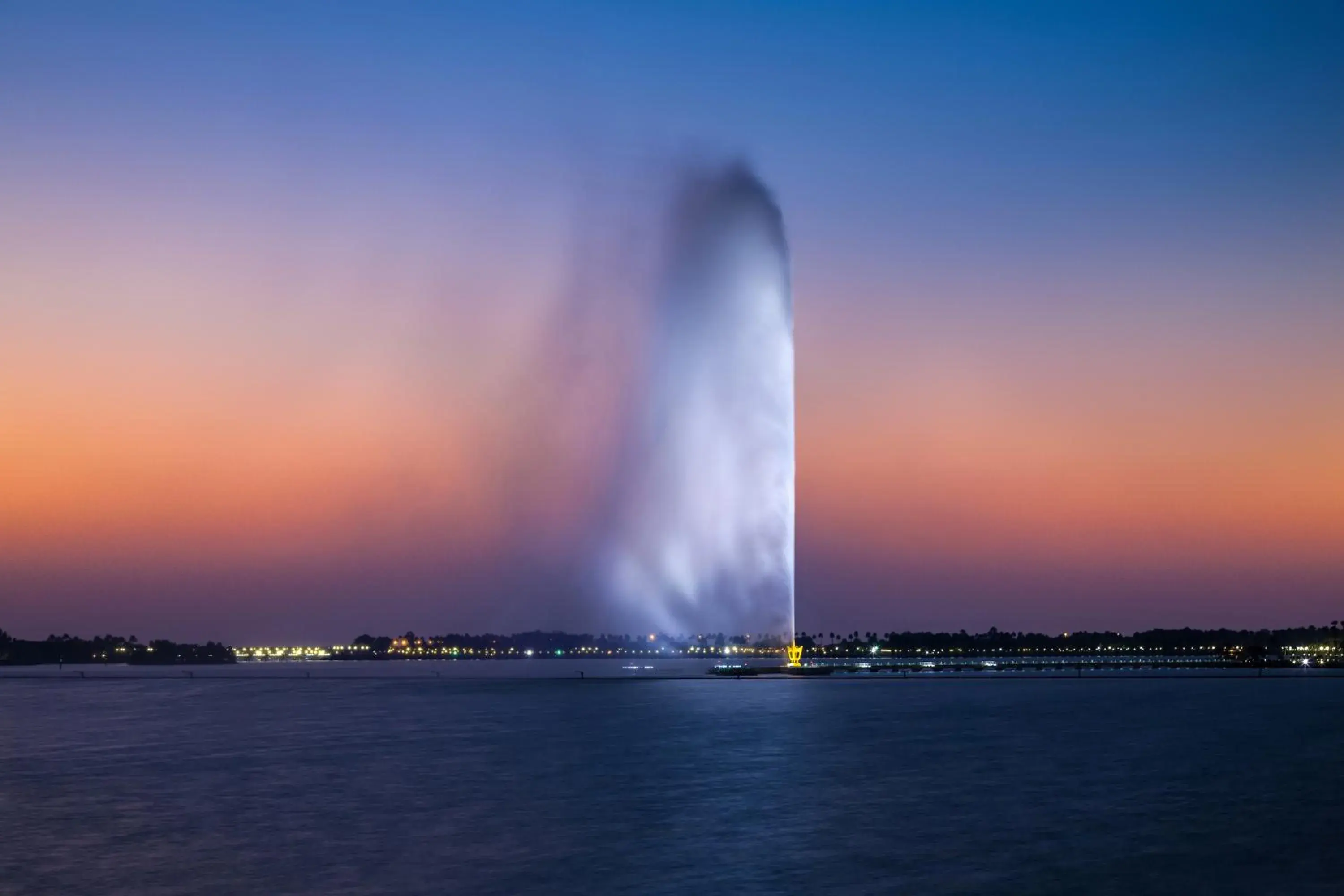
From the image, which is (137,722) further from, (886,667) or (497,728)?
(886,667)

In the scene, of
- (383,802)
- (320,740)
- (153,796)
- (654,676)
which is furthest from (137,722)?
(654,676)

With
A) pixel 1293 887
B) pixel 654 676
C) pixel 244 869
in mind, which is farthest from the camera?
pixel 654 676

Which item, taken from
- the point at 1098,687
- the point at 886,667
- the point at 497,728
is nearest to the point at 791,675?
the point at 886,667

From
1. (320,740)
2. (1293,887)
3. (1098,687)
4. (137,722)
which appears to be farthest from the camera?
(1098,687)

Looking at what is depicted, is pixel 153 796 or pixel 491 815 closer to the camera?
pixel 491 815

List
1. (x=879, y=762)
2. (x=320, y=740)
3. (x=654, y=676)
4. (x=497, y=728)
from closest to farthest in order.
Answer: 1. (x=879, y=762)
2. (x=320, y=740)
3. (x=497, y=728)
4. (x=654, y=676)

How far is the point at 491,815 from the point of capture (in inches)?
1419

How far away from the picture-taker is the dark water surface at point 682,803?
2736 cm

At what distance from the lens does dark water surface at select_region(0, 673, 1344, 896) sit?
27.4 metres

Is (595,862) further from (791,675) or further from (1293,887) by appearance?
(791,675)

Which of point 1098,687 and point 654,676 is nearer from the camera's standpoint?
point 1098,687

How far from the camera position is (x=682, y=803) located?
38.6 meters

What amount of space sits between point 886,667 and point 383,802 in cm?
11498

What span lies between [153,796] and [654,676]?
13479cm
